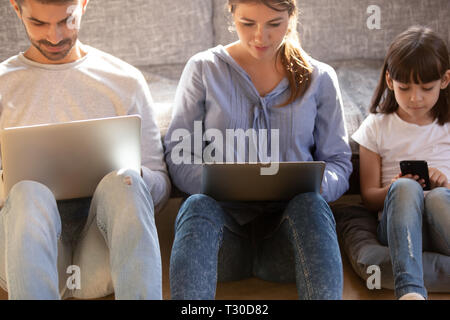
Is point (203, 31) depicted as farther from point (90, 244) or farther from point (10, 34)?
point (90, 244)

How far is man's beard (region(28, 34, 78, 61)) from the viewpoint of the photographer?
146 cm

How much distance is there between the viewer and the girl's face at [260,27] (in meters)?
1.45

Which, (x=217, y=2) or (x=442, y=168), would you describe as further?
(x=217, y=2)

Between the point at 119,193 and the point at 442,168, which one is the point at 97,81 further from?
the point at 442,168

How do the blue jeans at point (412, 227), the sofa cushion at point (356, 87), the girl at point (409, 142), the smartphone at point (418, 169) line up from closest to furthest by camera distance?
the blue jeans at point (412, 227) → the girl at point (409, 142) → the smartphone at point (418, 169) → the sofa cushion at point (356, 87)

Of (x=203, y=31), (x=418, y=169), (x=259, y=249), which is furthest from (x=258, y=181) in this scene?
(x=203, y=31)

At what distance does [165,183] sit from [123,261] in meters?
0.41

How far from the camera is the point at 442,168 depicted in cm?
164

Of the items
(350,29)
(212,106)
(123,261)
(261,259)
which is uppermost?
(350,29)

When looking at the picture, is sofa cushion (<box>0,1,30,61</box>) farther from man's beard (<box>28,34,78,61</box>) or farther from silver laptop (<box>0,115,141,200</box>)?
silver laptop (<box>0,115,141,200</box>)

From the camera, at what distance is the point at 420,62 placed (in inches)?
62.2

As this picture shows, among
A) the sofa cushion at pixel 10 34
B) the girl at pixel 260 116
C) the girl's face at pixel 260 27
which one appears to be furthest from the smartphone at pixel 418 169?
the sofa cushion at pixel 10 34

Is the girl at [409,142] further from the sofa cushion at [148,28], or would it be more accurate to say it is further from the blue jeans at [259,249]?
the sofa cushion at [148,28]
